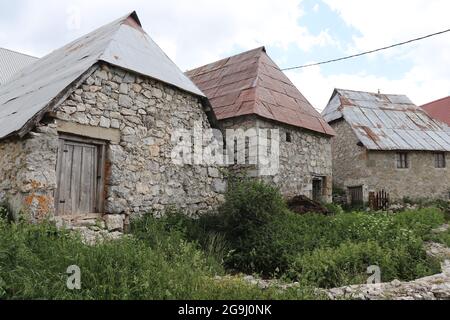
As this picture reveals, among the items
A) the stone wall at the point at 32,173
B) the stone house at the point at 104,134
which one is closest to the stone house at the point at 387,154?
the stone house at the point at 104,134

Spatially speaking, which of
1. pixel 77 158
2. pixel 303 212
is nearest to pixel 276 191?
pixel 303 212

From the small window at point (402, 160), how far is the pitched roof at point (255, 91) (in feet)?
20.7

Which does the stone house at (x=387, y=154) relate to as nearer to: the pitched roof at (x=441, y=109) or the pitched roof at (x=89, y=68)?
the pitched roof at (x=441, y=109)

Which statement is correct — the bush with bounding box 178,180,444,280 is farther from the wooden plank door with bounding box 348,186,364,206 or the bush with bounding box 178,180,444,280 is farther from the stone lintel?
the wooden plank door with bounding box 348,186,364,206

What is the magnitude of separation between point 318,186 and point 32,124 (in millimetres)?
8824

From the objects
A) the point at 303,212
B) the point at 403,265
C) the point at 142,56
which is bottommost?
the point at 403,265

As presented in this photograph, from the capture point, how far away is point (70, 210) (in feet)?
19.6

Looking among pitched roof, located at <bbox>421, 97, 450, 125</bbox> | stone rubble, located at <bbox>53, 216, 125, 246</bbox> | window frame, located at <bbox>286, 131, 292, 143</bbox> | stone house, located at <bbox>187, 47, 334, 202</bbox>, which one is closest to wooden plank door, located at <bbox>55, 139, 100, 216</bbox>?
stone rubble, located at <bbox>53, 216, 125, 246</bbox>

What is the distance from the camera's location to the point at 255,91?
1024 centimetres

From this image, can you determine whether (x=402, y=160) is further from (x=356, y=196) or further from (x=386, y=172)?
(x=356, y=196)

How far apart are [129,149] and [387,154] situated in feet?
42.4

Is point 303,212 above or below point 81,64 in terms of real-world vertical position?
below
